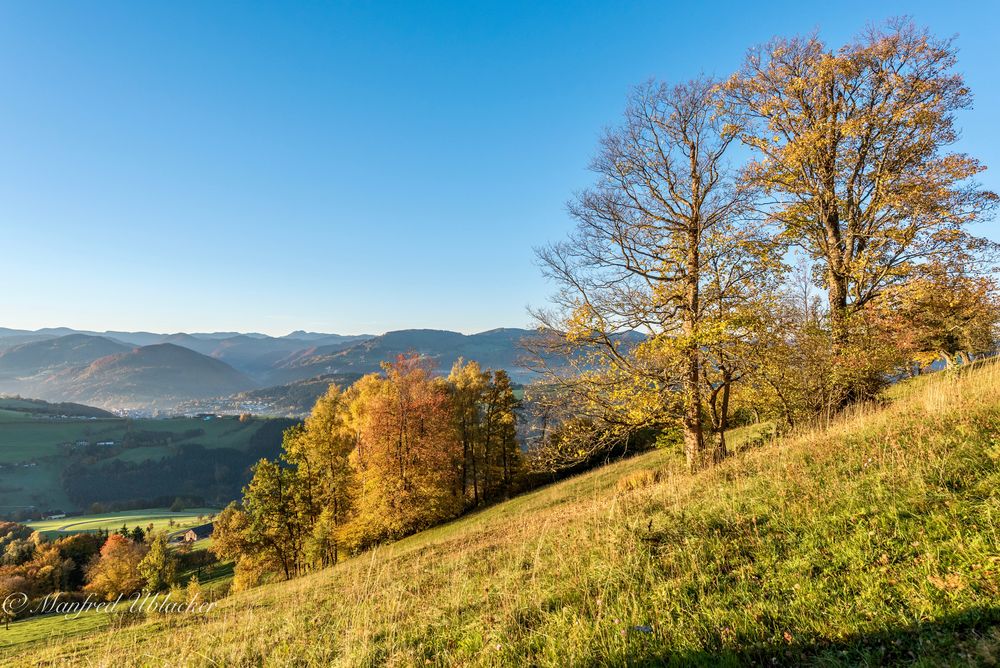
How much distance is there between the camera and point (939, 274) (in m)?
12.8

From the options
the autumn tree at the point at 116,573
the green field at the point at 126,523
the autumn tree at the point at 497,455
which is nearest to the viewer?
the autumn tree at the point at 497,455

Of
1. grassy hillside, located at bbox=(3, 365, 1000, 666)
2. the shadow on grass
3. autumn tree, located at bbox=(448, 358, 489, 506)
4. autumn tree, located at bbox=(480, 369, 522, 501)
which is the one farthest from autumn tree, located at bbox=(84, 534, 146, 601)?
the shadow on grass

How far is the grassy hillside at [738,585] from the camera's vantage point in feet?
11.0

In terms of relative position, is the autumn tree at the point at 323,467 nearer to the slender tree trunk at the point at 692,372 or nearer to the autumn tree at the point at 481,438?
the autumn tree at the point at 481,438

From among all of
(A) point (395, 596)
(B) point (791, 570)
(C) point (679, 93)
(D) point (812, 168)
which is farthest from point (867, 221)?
(A) point (395, 596)

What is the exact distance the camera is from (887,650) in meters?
3.03

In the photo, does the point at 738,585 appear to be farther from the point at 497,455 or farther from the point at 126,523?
the point at 126,523

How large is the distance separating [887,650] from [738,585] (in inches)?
52.8

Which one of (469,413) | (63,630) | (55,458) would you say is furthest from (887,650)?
(55,458)

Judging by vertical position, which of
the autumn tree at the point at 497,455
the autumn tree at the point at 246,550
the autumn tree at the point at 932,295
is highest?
the autumn tree at the point at 932,295

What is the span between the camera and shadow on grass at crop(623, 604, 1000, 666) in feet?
9.07

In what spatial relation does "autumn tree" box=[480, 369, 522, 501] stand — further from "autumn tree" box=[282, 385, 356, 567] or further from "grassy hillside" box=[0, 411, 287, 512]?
"grassy hillside" box=[0, 411, 287, 512]

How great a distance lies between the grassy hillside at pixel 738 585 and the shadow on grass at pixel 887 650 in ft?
0.04

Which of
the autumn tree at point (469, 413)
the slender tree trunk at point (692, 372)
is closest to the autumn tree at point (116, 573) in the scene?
the autumn tree at point (469, 413)
